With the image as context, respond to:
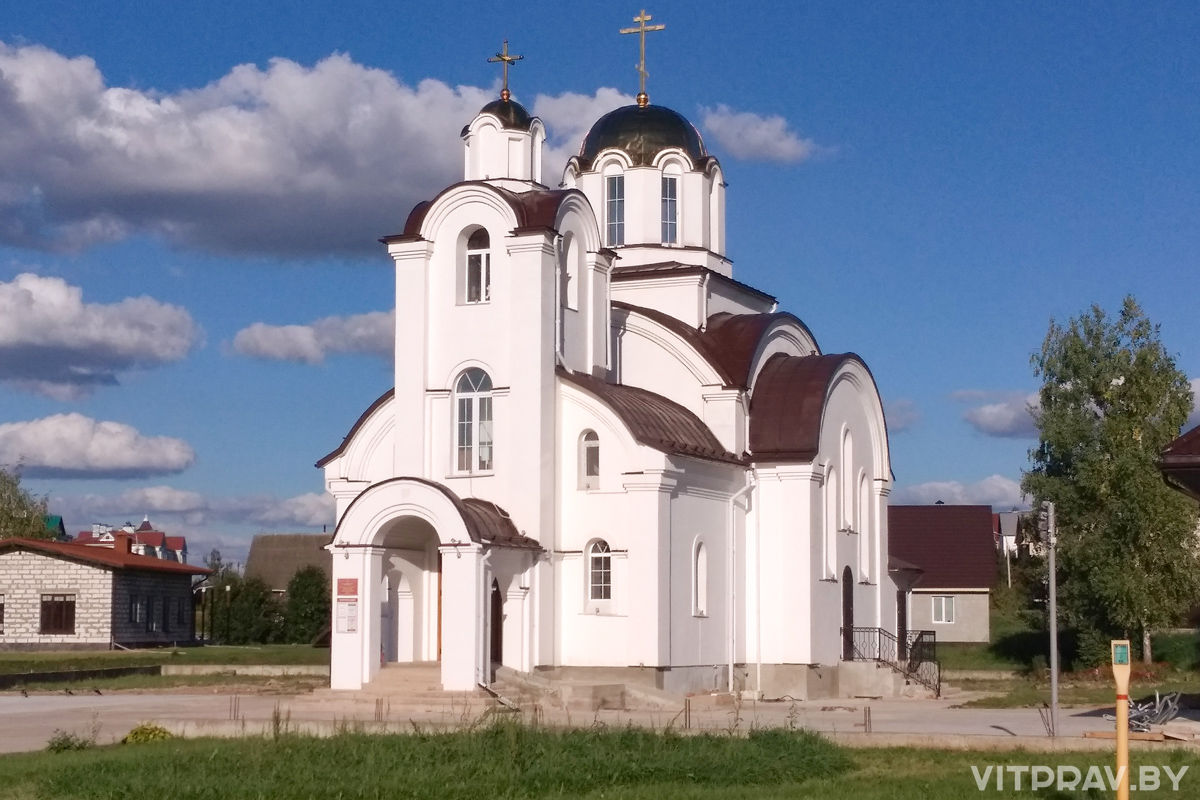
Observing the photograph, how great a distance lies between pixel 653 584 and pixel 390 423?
7.13m

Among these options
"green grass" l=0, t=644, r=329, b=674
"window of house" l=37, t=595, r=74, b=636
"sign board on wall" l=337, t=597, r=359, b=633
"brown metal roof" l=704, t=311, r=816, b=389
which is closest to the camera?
A: "sign board on wall" l=337, t=597, r=359, b=633

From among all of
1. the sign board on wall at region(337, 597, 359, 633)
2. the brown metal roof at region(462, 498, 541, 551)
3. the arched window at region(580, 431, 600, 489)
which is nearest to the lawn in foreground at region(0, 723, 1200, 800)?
the brown metal roof at region(462, 498, 541, 551)

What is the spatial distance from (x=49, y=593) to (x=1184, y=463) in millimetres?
40978

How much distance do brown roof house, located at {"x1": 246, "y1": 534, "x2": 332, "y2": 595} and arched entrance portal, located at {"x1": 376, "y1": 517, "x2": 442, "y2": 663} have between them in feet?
156

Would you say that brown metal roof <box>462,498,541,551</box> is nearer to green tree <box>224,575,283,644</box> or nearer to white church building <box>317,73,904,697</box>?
white church building <box>317,73,904,697</box>

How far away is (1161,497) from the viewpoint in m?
39.5

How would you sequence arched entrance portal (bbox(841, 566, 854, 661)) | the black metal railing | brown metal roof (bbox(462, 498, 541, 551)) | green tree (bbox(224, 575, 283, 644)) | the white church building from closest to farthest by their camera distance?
brown metal roof (bbox(462, 498, 541, 551)) → the white church building → arched entrance portal (bbox(841, 566, 854, 661)) → the black metal railing → green tree (bbox(224, 575, 283, 644))

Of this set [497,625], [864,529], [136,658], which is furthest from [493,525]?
[136,658]

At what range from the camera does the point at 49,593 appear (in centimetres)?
5056

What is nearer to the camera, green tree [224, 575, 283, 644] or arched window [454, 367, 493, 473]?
arched window [454, 367, 493, 473]

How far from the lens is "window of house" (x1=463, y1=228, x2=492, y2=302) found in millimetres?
30266

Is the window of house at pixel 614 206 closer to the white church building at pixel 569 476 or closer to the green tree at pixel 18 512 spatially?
the white church building at pixel 569 476

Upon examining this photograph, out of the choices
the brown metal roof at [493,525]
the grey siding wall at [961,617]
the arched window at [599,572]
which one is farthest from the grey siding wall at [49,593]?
the grey siding wall at [961,617]

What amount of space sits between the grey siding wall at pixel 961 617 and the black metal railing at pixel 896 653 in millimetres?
20030
